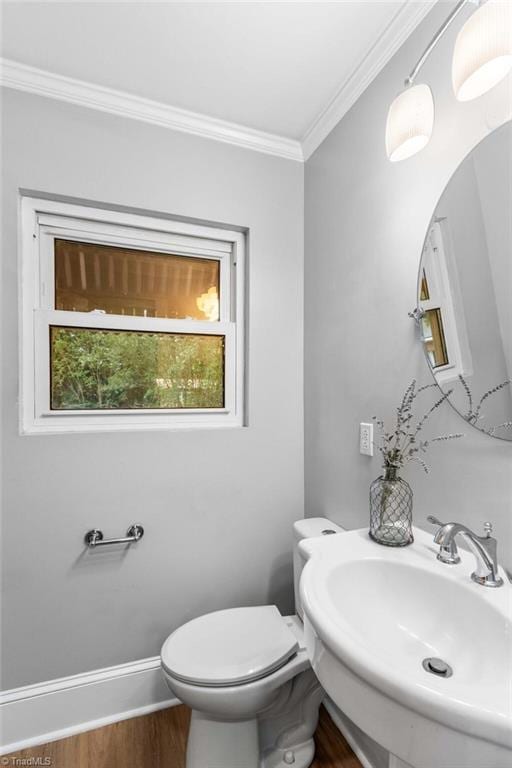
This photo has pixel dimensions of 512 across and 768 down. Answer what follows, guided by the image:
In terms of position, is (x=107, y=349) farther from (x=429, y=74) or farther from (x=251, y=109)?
(x=429, y=74)

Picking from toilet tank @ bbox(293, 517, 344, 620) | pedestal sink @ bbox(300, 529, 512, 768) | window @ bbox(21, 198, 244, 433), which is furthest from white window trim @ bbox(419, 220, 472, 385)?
window @ bbox(21, 198, 244, 433)

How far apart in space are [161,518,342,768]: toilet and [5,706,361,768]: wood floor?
0.43ft

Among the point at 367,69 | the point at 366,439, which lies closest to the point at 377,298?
the point at 366,439

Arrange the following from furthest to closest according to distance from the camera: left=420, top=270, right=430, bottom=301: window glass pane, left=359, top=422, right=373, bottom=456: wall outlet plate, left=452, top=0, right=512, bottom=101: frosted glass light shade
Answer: left=359, top=422, right=373, bottom=456: wall outlet plate → left=420, top=270, right=430, bottom=301: window glass pane → left=452, top=0, right=512, bottom=101: frosted glass light shade

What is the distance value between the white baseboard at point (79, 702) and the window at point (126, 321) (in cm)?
95

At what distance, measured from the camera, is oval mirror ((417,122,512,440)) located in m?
0.88

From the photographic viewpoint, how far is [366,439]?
1359mm

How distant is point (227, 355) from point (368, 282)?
2.32ft

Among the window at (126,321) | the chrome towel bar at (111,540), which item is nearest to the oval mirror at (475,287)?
the window at (126,321)

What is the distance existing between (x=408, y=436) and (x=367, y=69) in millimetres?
1280

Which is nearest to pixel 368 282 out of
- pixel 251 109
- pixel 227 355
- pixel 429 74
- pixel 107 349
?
pixel 429 74

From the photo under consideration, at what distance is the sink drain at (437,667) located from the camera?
777 mm

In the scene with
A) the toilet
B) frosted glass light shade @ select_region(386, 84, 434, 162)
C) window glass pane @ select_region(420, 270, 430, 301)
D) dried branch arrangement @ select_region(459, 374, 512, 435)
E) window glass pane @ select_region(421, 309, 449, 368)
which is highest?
frosted glass light shade @ select_region(386, 84, 434, 162)

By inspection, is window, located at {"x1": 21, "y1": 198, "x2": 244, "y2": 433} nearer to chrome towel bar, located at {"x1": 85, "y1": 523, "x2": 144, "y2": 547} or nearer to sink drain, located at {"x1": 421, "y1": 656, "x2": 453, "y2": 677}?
chrome towel bar, located at {"x1": 85, "y1": 523, "x2": 144, "y2": 547}
